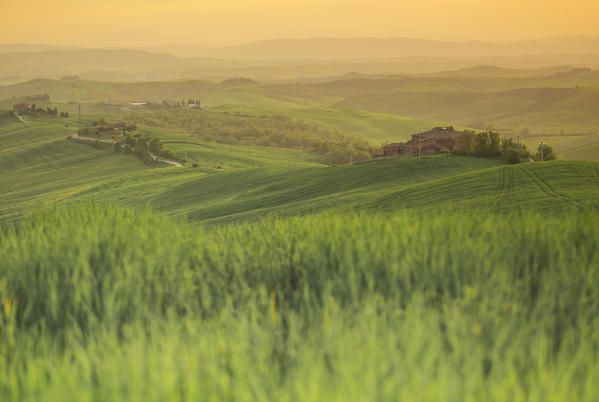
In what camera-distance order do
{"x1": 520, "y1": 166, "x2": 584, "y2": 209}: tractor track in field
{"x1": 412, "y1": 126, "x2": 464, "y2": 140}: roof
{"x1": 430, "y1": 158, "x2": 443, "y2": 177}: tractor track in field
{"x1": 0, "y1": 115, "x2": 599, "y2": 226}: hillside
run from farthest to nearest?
{"x1": 412, "y1": 126, "x2": 464, "y2": 140}: roof < {"x1": 430, "y1": 158, "x2": 443, "y2": 177}: tractor track in field < {"x1": 0, "y1": 115, "x2": 599, "y2": 226}: hillside < {"x1": 520, "y1": 166, "x2": 584, "y2": 209}: tractor track in field

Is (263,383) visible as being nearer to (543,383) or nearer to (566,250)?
(543,383)

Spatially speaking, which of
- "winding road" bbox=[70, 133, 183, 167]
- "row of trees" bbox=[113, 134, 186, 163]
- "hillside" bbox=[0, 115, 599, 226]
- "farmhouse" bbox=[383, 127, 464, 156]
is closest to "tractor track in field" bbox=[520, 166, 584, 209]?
"hillside" bbox=[0, 115, 599, 226]

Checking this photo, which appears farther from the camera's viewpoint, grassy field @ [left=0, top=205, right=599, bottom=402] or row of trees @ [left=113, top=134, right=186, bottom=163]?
row of trees @ [left=113, top=134, right=186, bottom=163]

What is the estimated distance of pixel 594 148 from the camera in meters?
156

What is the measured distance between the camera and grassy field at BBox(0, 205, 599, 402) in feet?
14.0

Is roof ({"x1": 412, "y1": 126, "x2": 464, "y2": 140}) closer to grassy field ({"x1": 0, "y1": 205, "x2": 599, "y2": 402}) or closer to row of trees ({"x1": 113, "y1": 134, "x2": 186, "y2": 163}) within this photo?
row of trees ({"x1": 113, "y1": 134, "x2": 186, "y2": 163})

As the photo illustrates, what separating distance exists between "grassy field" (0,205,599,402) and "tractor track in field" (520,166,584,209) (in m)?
20.2

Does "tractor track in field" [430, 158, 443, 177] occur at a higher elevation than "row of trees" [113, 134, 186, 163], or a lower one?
higher

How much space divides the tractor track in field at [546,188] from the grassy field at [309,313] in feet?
66.2

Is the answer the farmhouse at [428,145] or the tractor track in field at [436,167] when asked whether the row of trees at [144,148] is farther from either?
the tractor track in field at [436,167]

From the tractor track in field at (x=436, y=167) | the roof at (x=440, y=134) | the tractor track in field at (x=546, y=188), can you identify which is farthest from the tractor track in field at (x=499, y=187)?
the roof at (x=440, y=134)

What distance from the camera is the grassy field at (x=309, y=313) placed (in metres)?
4.28

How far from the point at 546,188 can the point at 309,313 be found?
3111cm

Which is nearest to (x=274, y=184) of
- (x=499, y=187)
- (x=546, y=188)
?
(x=499, y=187)
